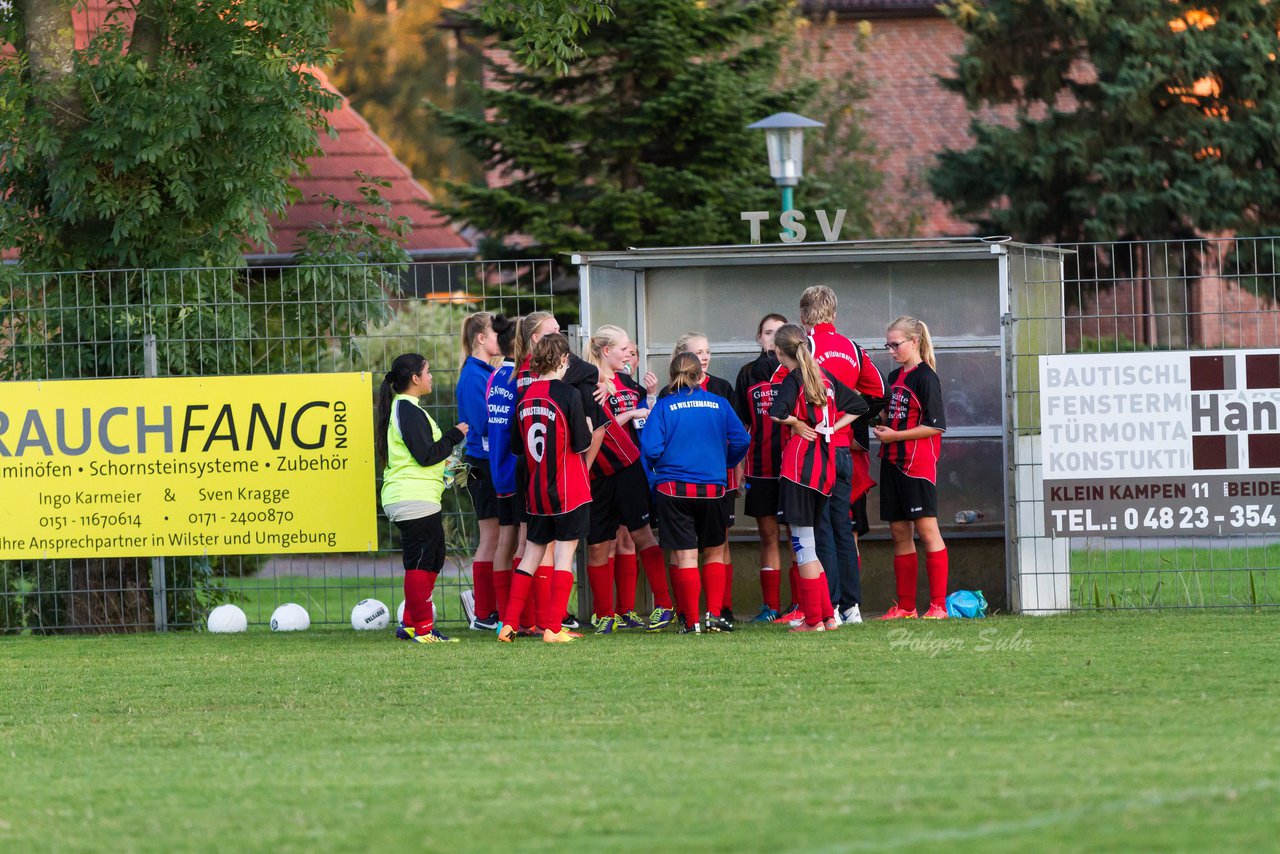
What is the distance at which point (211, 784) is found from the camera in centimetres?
568

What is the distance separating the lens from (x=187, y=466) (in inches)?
432

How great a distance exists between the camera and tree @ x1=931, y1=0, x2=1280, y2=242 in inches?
917

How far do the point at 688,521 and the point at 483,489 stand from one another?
54.2 inches

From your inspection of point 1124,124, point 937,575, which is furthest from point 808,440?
point 1124,124

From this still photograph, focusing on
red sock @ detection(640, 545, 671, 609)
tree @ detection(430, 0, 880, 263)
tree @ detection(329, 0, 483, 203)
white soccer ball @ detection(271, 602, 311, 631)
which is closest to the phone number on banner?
red sock @ detection(640, 545, 671, 609)

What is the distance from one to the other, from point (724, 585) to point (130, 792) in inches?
195

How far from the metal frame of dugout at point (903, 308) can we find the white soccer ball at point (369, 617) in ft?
7.50

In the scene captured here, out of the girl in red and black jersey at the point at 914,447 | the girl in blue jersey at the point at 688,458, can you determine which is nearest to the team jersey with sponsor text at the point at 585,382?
the girl in blue jersey at the point at 688,458

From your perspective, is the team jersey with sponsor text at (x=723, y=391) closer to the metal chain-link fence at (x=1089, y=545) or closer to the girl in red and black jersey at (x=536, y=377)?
the girl in red and black jersey at (x=536, y=377)

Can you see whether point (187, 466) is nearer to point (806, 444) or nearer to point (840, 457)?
point (806, 444)

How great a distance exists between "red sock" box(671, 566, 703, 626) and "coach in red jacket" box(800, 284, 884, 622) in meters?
0.75

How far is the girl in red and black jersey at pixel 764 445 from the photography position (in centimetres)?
1018

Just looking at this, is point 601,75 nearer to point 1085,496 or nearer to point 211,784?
point 1085,496

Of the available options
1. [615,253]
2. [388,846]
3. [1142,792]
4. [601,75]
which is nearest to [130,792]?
[388,846]
